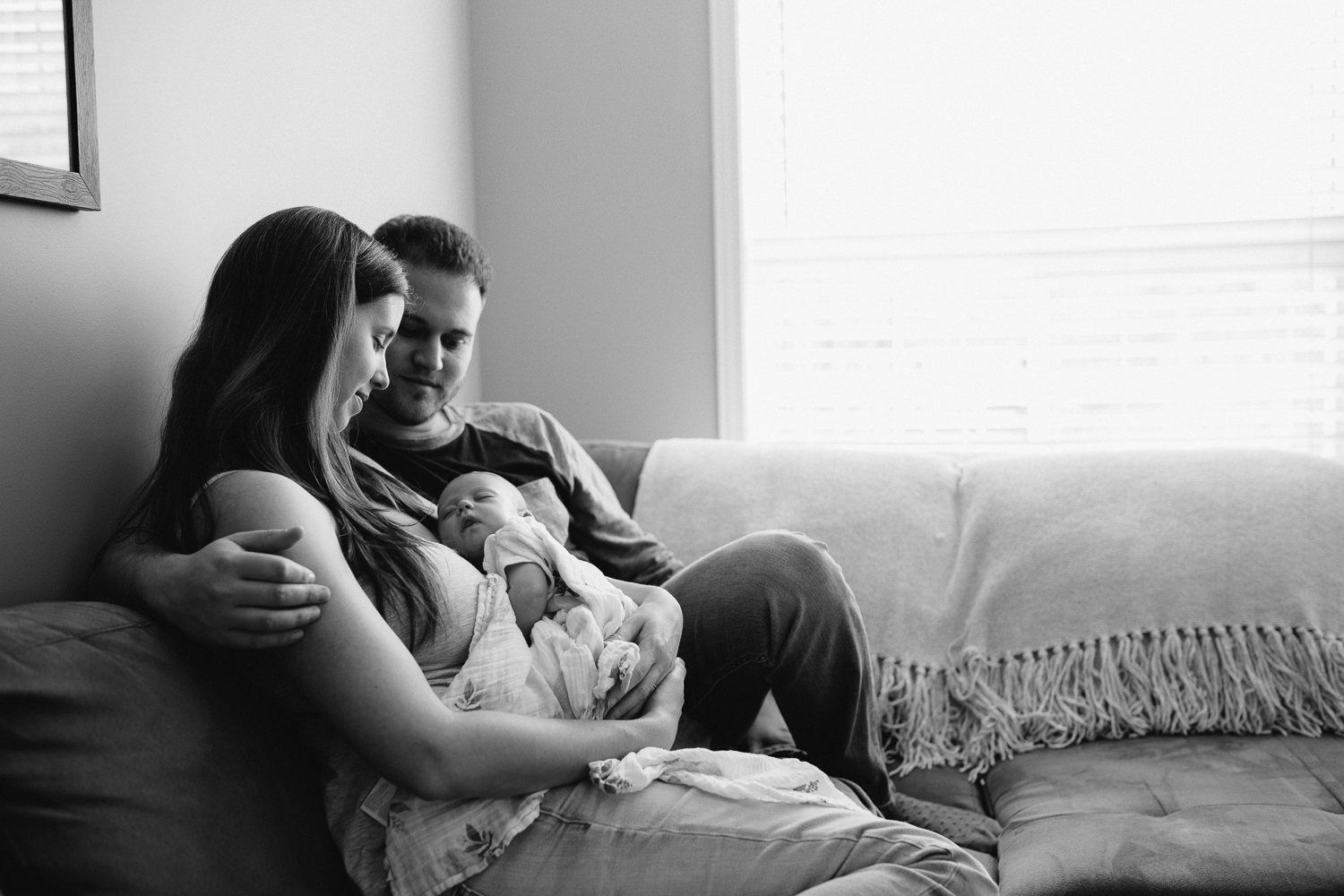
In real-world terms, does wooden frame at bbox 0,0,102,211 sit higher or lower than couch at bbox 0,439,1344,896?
higher

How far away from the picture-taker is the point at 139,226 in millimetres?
1505

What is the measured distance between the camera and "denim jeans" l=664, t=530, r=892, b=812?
5.37 ft

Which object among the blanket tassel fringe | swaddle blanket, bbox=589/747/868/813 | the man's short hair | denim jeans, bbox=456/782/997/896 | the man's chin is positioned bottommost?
the blanket tassel fringe

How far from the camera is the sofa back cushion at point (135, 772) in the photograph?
3.25ft

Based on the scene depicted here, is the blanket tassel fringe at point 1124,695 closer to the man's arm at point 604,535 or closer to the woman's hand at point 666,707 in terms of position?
the man's arm at point 604,535

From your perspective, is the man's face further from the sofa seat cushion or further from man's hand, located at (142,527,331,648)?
the sofa seat cushion

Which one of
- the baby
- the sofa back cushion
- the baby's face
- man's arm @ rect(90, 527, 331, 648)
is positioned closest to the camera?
the sofa back cushion

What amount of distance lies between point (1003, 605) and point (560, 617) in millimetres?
1009

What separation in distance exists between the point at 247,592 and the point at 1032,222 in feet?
7.10

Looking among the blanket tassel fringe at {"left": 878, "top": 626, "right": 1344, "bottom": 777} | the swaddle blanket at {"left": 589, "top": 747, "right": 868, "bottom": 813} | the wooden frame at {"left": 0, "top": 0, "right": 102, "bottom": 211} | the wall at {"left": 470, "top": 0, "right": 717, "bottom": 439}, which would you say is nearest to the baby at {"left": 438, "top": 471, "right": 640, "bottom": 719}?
the swaddle blanket at {"left": 589, "top": 747, "right": 868, "bottom": 813}

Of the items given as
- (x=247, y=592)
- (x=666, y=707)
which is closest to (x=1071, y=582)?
(x=666, y=707)

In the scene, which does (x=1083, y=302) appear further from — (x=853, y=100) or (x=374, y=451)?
(x=374, y=451)

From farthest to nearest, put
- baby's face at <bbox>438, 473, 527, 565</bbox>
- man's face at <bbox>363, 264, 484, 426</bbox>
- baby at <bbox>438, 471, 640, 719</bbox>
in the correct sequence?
man's face at <bbox>363, 264, 484, 426</bbox>, baby's face at <bbox>438, 473, 527, 565</bbox>, baby at <bbox>438, 471, 640, 719</bbox>

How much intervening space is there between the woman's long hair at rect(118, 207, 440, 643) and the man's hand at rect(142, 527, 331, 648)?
110 mm
